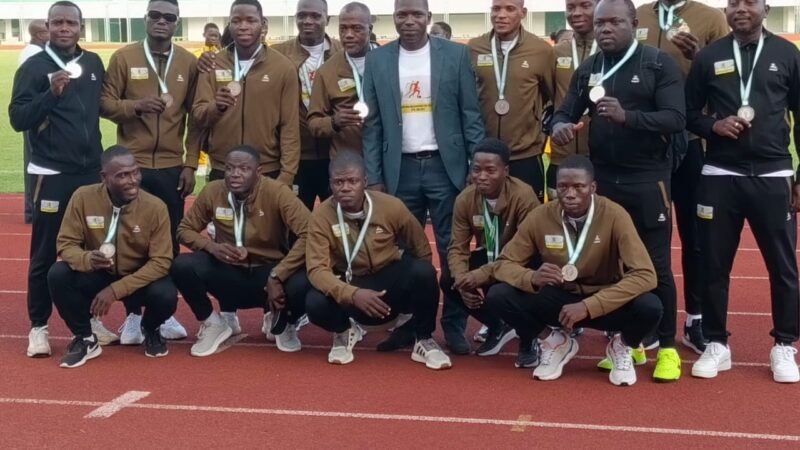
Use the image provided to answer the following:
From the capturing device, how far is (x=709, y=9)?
696 cm

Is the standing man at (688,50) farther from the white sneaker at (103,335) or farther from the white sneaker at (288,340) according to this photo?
the white sneaker at (103,335)

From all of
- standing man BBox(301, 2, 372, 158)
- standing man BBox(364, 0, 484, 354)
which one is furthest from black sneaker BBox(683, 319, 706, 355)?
standing man BBox(301, 2, 372, 158)

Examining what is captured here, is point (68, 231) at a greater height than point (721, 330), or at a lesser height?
greater

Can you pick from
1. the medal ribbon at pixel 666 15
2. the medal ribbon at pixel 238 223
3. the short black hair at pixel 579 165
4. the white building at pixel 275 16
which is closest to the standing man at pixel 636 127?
the short black hair at pixel 579 165

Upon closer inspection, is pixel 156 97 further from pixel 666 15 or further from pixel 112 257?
pixel 666 15

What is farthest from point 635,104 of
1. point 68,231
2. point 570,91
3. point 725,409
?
point 68,231

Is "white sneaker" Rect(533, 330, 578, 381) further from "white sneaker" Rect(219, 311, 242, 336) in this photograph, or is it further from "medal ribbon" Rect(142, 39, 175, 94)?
"medal ribbon" Rect(142, 39, 175, 94)

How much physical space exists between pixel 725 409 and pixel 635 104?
1672 mm

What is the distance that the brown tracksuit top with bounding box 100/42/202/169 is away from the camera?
23.8 feet

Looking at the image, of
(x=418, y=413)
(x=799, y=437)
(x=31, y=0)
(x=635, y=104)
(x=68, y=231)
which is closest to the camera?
(x=799, y=437)

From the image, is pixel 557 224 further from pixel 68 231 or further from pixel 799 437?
pixel 68 231

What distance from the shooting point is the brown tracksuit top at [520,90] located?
706 centimetres

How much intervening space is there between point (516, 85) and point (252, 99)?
1645 mm

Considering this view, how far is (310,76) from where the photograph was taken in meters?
7.70
